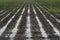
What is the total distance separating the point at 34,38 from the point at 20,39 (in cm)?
64

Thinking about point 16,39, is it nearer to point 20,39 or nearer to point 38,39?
point 20,39

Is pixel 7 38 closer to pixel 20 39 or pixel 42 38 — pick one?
pixel 20 39

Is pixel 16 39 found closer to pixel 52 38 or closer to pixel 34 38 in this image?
pixel 34 38

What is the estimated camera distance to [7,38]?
37.2 feet

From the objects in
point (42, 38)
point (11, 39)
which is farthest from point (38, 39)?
point (11, 39)

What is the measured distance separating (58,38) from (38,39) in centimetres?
86

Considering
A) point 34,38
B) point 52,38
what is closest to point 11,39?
point 34,38

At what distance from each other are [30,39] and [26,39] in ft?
0.55

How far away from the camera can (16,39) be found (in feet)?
36.1

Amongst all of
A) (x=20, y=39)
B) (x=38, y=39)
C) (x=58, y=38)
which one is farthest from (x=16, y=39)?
(x=58, y=38)

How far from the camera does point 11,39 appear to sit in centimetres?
1093

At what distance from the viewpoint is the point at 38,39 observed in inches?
433

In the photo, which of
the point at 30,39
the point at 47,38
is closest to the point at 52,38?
the point at 47,38

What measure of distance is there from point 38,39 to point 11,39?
112 centimetres
